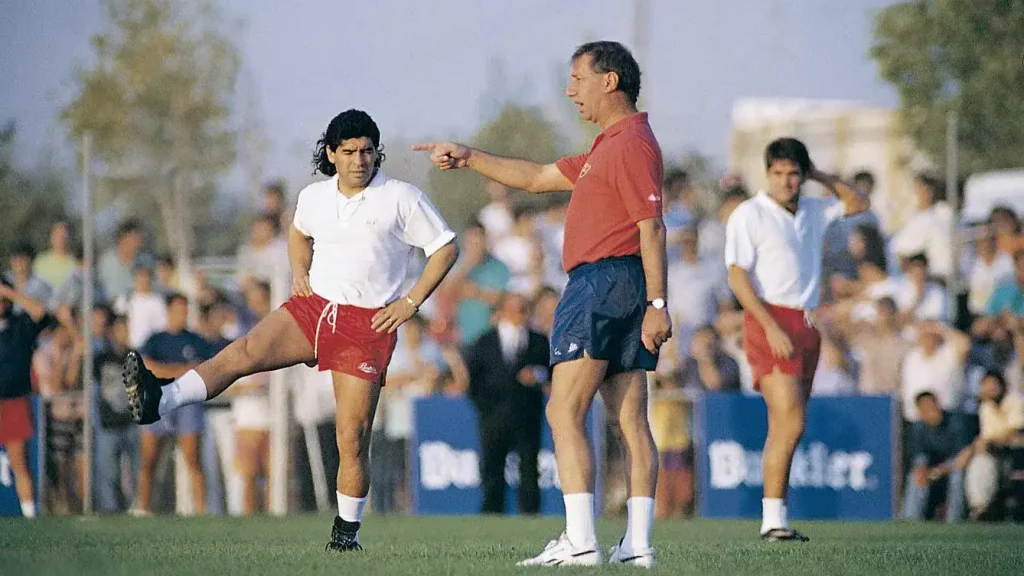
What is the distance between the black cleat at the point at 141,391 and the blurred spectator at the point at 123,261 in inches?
358

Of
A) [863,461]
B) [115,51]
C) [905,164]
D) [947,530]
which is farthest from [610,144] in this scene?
[905,164]

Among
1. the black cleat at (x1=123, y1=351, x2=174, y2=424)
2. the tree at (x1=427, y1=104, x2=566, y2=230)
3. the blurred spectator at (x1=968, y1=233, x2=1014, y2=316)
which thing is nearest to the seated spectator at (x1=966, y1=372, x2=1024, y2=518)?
the blurred spectator at (x1=968, y1=233, x2=1014, y2=316)

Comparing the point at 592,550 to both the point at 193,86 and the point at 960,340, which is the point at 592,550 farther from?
the point at 193,86

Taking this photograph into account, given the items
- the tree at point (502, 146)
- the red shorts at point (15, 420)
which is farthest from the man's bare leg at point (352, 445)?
the tree at point (502, 146)

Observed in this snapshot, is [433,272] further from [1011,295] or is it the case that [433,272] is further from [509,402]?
[1011,295]

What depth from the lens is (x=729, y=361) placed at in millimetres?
17625

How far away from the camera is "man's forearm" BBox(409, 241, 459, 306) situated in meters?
9.37

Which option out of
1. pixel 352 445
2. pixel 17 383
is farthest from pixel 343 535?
pixel 17 383

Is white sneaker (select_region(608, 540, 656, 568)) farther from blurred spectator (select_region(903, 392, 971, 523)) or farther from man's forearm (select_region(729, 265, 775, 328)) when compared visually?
blurred spectator (select_region(903, 392, 971, 523))

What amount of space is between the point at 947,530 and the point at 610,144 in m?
6.24

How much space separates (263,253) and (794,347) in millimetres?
8857

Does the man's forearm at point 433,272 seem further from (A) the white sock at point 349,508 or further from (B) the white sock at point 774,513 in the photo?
(B) the white sock at point 774,513

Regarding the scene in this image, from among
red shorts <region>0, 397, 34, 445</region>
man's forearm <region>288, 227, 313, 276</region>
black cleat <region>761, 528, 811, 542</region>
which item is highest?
man's forearm <region>288, 227, 313, 276</region>

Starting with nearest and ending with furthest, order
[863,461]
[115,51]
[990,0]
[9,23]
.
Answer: [863,461] < [9,23] < [990,0] < [115,51]
